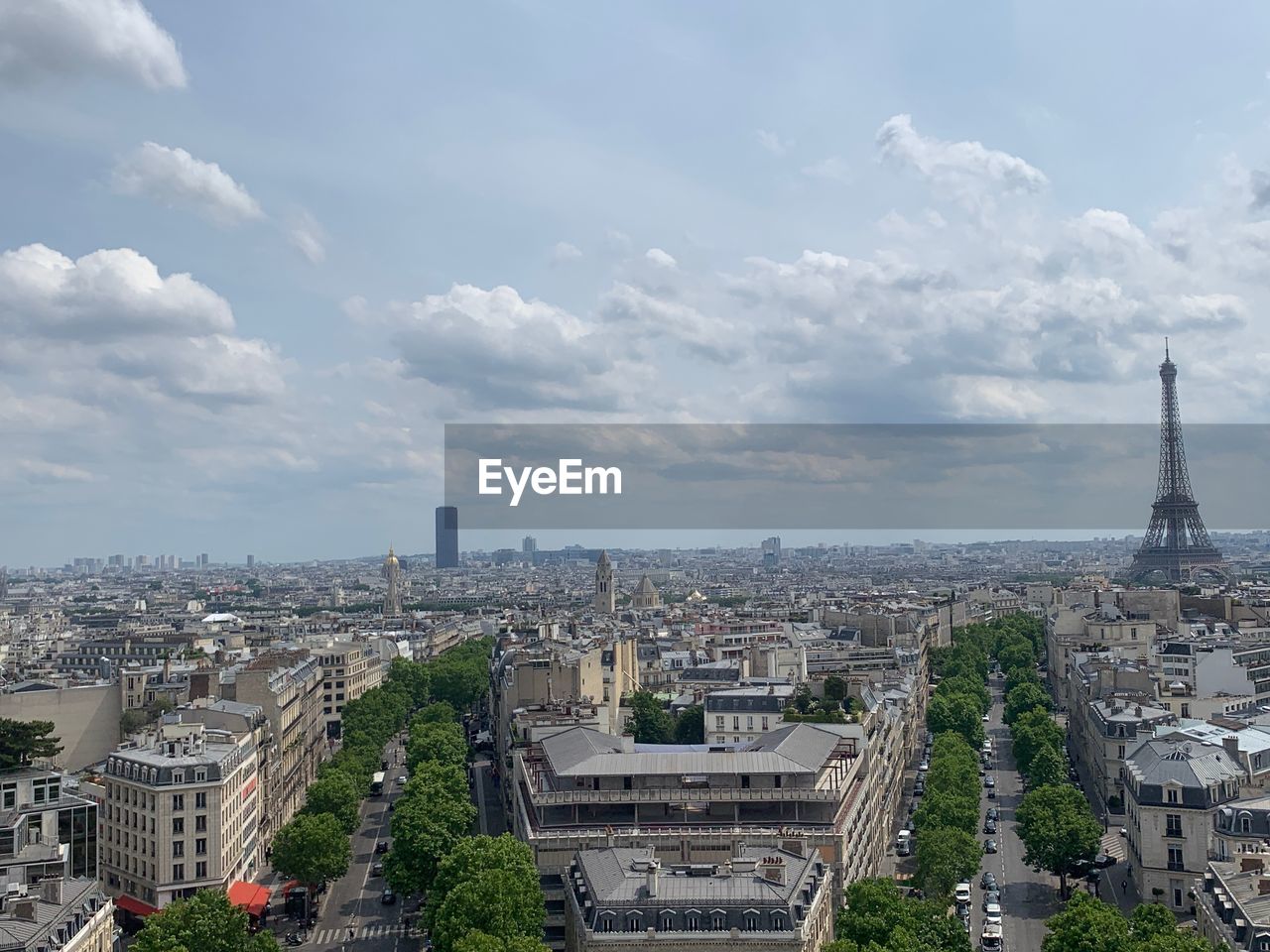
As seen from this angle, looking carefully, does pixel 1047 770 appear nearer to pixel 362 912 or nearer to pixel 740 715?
pixel 740 715

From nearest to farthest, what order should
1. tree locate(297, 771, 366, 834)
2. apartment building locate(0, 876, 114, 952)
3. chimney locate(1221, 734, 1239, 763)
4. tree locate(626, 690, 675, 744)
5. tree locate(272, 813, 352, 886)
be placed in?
1. apartment building locate(0, 876, 114, 952)
2. tree locate(272, 813, 352, 886)
3. chimney locate(1221, 734, 1239, 763)
4. tree locate(297, 771, 366, 834)
5. tree locate(626, 690, 675, 744)

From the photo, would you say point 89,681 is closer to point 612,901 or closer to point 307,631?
point 307,631

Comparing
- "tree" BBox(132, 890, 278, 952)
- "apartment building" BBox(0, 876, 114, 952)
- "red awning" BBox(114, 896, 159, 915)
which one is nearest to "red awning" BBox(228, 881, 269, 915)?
"red awning" BBox(114, 896, 159, 915)

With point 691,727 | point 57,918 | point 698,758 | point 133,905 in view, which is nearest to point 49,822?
point 133,905

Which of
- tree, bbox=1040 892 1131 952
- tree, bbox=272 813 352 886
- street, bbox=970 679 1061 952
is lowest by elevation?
street, bbox=970 679 1061 952

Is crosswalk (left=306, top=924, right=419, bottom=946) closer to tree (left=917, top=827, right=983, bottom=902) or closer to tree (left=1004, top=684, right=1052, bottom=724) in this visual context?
tree (left=917, top=827, right=983, bottom=902)

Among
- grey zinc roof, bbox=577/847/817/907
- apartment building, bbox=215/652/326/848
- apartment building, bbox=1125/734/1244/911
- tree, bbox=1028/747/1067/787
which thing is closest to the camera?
grey zinc roof, bbox=577/847/817/907

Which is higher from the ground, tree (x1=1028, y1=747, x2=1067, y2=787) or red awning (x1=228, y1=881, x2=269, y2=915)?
tree (x1=1028, y1=747, x2=1067, y2=787)
